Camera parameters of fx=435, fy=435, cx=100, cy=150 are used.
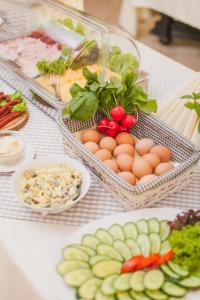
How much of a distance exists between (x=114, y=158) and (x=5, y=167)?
1.04 ft

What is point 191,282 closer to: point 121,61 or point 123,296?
point 123,296

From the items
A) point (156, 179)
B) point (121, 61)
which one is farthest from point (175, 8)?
point (156, 179)

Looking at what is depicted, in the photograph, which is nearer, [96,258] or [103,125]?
[96,258]

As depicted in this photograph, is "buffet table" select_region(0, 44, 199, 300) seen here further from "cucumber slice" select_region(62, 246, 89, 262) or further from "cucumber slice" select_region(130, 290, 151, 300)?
"cucumber slice" select_region(130, 290, 151, 300)

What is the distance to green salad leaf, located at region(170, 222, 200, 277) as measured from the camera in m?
0.87

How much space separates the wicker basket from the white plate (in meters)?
0.12

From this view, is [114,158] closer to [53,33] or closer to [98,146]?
[98,146]

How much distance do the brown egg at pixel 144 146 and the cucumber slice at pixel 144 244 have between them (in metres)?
0.31

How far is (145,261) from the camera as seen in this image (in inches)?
34.5

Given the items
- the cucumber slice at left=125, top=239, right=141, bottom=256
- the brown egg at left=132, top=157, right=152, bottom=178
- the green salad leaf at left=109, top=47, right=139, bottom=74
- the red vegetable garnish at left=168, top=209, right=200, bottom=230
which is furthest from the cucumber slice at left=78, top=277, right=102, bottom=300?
the green salad leaf at left=109, top=47, right=139, bottom=74

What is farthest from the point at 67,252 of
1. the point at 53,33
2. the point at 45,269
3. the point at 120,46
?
the point at 53,33

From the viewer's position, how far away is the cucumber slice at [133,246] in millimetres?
921

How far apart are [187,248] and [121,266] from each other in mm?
139

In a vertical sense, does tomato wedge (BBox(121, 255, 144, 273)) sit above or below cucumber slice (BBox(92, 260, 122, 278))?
above
